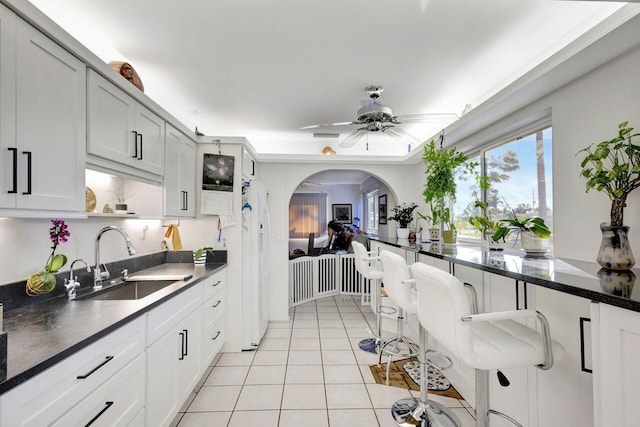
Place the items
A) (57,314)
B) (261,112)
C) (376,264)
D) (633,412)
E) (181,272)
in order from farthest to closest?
(376,264), (261,112), (181,272), (57,314), (633,412)

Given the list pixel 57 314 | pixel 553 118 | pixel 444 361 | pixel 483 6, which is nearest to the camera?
pixel 57 314

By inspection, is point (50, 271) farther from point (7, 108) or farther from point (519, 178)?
point (519, 178)

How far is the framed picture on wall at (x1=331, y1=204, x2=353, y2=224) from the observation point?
8367mm

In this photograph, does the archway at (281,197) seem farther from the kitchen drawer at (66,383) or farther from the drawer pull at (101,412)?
the drawer pull at (101,412)

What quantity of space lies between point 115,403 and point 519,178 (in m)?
3.07

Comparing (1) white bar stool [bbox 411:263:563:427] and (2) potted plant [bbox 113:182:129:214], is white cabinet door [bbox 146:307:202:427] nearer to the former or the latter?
(2) potted plant [bbox 113:182:129:214]

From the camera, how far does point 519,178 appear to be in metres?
2.44

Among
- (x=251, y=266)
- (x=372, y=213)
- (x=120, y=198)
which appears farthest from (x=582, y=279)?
(x=372, y=213)

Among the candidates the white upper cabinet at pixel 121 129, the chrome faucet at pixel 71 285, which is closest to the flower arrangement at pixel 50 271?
the chrome faucet at pixel 71 285

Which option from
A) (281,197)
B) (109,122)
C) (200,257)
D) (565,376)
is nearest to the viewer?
(565,376)

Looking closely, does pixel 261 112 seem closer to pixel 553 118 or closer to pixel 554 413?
pixel 553 118

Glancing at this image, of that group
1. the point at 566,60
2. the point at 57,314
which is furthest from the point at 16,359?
the point at 566,60

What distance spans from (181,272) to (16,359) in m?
1.62

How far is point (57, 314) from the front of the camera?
1.35 metres
